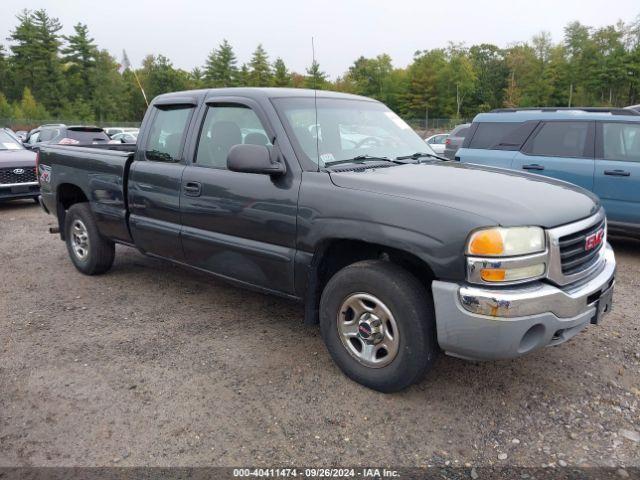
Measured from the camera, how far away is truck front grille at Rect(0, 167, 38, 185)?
33.1 ft

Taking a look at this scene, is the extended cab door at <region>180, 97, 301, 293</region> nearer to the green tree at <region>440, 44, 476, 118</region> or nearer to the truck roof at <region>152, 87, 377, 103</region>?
the truck roof at <region>152, 87, 377, 103</region>

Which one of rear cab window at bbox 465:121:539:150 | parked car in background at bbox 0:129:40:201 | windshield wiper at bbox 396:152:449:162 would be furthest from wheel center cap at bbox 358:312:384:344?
parked car in background at bbox 0:129:40:201

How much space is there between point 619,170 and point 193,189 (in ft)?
16.6

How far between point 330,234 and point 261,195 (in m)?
0.67

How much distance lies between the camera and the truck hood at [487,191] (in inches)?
112

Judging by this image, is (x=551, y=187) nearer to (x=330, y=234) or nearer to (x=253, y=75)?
(x=330, y=234)

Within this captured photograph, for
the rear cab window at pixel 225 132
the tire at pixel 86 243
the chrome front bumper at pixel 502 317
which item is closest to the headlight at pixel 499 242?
the chrome front bumper at pixel 502 317

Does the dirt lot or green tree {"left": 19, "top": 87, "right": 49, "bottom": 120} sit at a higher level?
green tree {"left": 19, "top": 87, "right": 49, "bottom": 120}

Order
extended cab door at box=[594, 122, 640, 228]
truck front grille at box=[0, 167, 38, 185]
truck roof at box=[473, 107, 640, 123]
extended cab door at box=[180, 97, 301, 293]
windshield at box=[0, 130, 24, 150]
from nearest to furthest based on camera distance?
1. extended cab door at box=[180, 97, 301, 293]
2. extended cab door at box=[594, 122, 640, 228]
3. truck roof at box=[473, 107, 640, 123]
4. truck front grille at box=[0, 167, 38, 185]
5. windshield at box=[0, 130, 24, 150]

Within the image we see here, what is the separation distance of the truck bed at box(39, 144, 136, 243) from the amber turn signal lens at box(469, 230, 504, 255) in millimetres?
3341

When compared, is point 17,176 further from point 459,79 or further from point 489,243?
point 459,79

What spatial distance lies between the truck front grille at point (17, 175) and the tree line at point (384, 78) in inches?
2413

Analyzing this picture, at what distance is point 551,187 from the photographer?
3391mm

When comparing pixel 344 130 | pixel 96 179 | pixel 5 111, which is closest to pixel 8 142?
pixel 96 179
